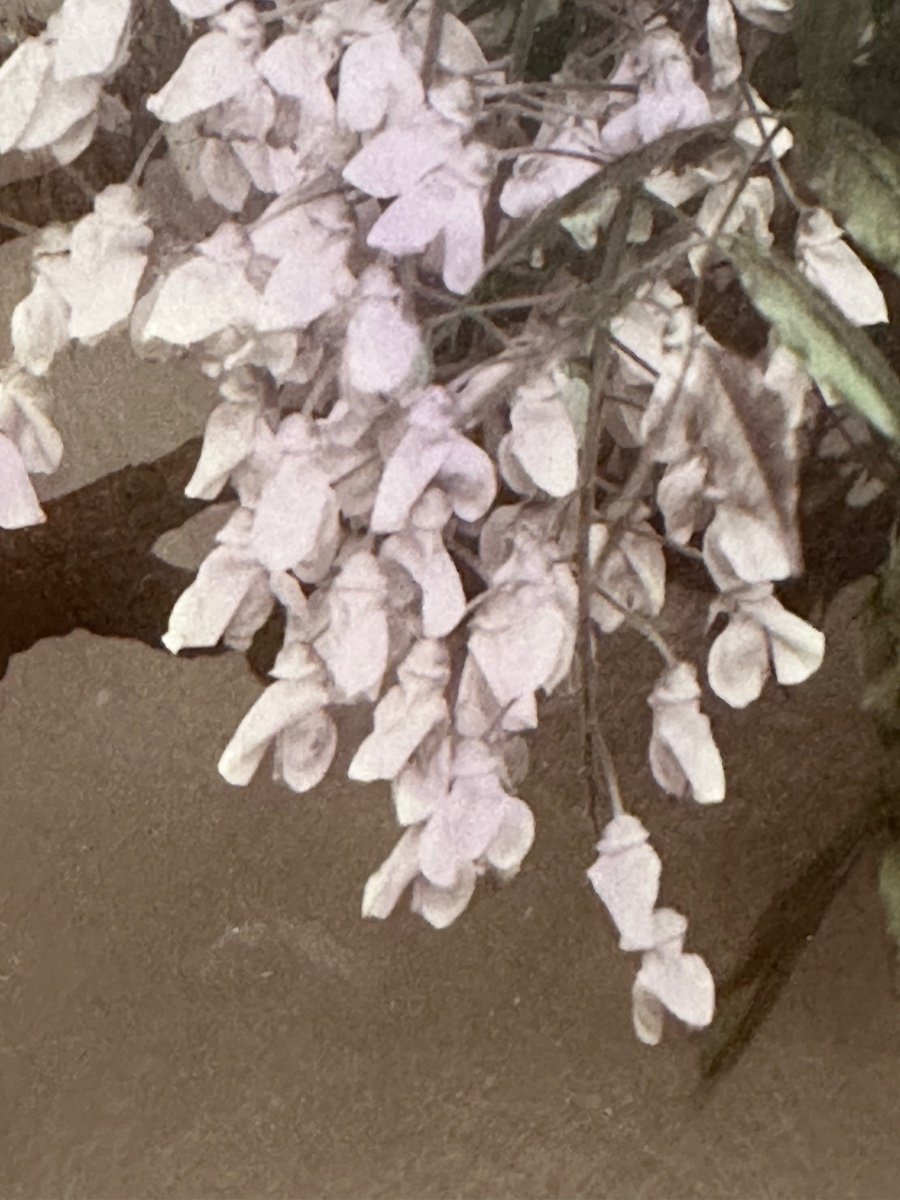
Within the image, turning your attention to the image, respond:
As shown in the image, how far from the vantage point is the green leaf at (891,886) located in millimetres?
530

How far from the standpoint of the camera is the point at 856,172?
41 centimetres

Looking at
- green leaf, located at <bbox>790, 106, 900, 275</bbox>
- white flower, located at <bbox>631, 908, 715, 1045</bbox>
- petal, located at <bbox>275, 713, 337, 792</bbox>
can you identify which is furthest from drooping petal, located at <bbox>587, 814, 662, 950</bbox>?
green leaf, located at <bbox>790, 106, 900, 275</bbox>

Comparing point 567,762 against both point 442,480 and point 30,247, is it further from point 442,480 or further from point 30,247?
point 30,247

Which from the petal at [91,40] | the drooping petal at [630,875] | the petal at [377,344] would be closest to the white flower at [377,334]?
the petal at [377,344]

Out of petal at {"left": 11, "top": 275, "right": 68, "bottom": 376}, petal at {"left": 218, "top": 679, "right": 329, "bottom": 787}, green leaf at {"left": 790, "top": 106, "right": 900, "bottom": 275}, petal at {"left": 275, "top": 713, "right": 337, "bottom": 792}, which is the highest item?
green leaf at {"left": 790, "top": 106, "right": 900, "bottom": 275}

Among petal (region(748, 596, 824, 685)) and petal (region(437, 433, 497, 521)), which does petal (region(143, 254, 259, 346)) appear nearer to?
petal (region(437, 433, 497, 521))

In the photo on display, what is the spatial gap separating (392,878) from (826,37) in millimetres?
333

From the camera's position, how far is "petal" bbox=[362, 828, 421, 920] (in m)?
0.52

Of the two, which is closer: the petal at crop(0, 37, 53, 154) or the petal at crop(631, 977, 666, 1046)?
the petal at crop(0, 37, 53, 154)

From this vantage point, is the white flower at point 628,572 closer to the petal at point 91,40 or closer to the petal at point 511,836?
the petal at point 511,836

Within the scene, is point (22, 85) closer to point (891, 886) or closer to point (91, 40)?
point (91, 40)

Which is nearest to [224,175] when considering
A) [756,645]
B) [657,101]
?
[657,101]

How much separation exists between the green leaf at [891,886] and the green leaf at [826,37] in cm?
29

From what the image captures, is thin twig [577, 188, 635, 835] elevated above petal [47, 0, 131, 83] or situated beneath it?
situated beneath
